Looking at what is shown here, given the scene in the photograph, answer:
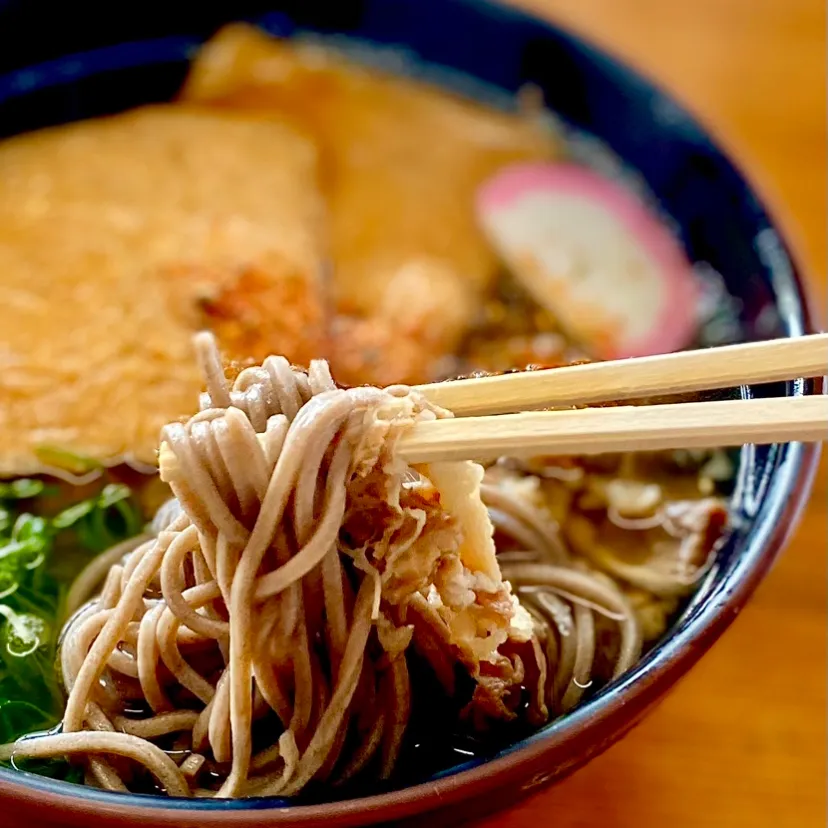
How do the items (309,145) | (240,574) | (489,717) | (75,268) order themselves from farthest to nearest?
(309,145) < (75,268) < (489,717) < (240,574)

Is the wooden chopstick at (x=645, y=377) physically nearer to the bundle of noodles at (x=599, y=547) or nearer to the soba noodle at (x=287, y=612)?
the soba noodle at (x=287, y=612)

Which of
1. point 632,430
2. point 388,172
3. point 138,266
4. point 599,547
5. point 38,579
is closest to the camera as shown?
point 632,430

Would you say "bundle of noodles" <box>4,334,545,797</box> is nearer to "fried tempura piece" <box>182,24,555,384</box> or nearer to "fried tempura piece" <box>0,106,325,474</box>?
"fried tempura piece" <box>0,106,325,474</box>

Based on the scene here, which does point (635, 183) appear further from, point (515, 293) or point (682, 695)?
point (682, 695)

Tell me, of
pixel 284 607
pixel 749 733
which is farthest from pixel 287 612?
pixel 749 733

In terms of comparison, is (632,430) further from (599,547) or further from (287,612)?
(599,547)

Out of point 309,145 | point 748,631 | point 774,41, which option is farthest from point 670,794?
point 774,41

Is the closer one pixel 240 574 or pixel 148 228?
pixel 240 574
